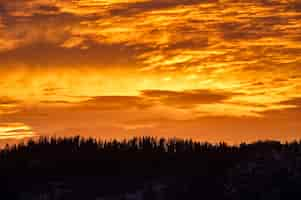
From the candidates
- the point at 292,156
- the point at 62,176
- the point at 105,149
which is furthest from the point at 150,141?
the point at 292,156

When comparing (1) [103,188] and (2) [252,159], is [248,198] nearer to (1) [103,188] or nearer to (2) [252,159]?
(2) [252,159]

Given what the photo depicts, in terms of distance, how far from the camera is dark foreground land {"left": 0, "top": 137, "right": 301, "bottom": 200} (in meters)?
50.0

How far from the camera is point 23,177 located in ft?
185

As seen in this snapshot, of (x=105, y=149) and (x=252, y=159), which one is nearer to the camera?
(x=252, y=159)

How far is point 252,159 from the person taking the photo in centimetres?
5309

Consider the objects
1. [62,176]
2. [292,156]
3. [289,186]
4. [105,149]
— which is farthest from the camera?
[105,149]

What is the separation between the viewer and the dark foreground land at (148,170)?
164 feet

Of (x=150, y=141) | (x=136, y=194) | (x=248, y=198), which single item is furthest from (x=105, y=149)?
(x=248, y=198)

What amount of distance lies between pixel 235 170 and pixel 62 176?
12.6m

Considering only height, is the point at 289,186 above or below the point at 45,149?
below

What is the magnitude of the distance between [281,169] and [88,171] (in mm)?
14144

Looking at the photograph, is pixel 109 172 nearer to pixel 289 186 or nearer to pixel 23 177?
pixel 23 177

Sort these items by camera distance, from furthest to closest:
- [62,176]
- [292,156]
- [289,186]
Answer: [62,176]
[292,156]
[289,186]

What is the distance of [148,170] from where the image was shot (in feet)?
180
